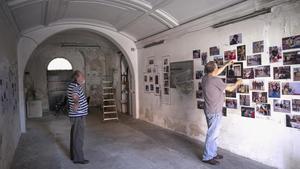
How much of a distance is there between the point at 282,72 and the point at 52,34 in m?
6.25

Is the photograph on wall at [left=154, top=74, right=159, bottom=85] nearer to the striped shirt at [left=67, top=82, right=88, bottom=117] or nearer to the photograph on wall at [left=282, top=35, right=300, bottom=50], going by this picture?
the striped shirt at [left=67, top=82, right=88, bottom=117]

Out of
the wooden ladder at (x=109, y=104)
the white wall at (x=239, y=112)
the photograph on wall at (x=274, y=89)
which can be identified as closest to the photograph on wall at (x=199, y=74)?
the white wall at (x=239, y=112)

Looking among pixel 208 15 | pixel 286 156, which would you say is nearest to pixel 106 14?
pixel 208 15

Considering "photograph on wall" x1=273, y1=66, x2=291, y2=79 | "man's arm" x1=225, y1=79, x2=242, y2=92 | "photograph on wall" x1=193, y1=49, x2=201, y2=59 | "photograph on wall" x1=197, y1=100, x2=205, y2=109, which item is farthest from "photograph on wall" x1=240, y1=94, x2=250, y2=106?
"photograph on wall" x1=193, y1=49, x2=201, y2=59

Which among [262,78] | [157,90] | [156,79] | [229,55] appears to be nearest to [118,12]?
[156,79]

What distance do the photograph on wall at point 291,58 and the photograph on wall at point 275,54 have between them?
0.08 meters

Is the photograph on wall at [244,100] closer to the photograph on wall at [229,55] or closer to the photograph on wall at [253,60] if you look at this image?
the photograph on wall at [253,60]

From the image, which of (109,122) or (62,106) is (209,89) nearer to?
(109,122)

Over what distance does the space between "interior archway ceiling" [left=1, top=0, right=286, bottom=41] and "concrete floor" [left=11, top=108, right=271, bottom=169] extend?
103 inches

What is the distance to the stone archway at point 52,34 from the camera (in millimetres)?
7293

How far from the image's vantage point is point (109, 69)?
43.4 feet

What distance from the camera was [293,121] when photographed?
3.73 m

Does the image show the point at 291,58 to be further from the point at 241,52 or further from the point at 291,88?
the point at 241,52

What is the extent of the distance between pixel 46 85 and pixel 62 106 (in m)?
1.84
